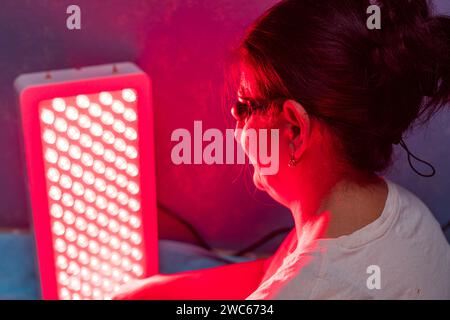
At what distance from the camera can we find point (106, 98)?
0.77 meters

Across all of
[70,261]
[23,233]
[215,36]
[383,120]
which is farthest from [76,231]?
[383,120]

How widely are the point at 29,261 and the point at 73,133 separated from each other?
31 centimetres

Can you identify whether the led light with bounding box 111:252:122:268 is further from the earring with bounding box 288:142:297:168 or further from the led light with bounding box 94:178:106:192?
the earring with bounding box 288:142:297:168

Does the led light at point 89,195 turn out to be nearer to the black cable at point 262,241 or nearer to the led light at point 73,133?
the led light at point 73,133

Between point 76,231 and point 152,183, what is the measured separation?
0.13 meters

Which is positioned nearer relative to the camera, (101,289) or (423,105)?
(423,105)

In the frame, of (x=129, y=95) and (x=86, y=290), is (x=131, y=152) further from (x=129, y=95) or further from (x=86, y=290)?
(x=86, y=290)

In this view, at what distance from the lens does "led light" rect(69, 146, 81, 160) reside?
0.77 m

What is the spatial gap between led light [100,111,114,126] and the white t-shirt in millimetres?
306

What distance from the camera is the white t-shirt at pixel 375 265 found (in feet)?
2.13

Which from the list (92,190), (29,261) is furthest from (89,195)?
(29,261)

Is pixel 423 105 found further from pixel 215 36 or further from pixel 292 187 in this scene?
pixel 215 36

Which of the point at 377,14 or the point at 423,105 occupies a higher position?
the point at 377,14

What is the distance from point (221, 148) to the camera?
0.92 m
